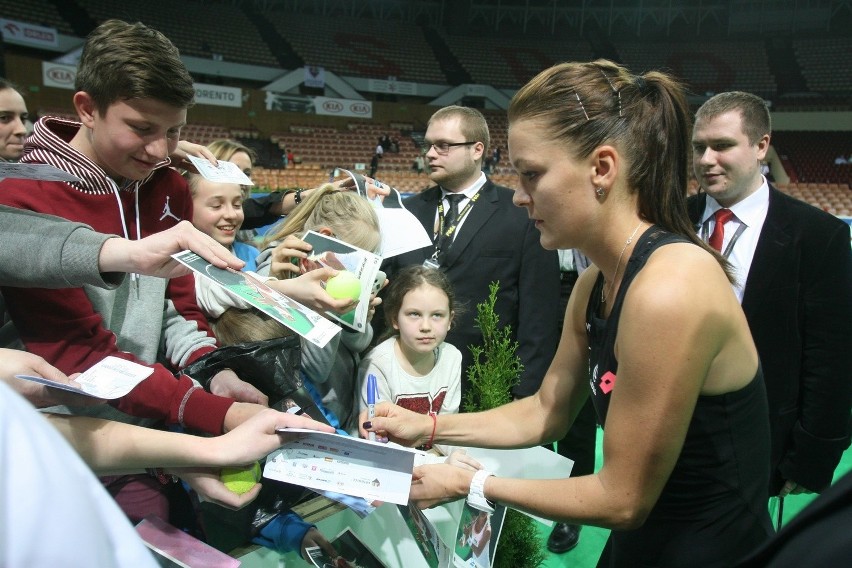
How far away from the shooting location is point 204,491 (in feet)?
4.19

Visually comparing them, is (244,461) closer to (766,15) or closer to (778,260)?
(778,260)

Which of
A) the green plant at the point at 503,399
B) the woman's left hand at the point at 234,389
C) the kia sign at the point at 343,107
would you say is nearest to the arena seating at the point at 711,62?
the kia sign at the point at 343,107

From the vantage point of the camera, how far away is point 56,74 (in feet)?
57.0

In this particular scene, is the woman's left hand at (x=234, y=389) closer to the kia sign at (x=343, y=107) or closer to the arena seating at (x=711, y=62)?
the kia sign at (x=343, y=107)

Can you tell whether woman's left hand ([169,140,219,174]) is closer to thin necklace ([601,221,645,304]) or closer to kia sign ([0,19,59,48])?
thin necklace ([601,221,645,304])

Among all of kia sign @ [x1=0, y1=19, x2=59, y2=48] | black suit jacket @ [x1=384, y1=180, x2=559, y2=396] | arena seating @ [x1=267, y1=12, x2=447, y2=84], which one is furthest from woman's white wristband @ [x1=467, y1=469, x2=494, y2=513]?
arena seating @ [x1=267, y1=12, x2=447, y2=84]

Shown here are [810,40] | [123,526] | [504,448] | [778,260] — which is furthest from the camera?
[810,40]

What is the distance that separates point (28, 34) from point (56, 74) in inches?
48.9

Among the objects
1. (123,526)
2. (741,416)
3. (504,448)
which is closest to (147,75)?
(123,526)

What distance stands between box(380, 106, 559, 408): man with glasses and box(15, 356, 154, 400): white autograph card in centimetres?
176

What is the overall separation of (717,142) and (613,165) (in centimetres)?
158

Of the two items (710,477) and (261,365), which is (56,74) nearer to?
(261,365)

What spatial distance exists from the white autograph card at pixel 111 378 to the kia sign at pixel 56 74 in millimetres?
19847

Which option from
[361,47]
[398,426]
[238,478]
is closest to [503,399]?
[398,426]
